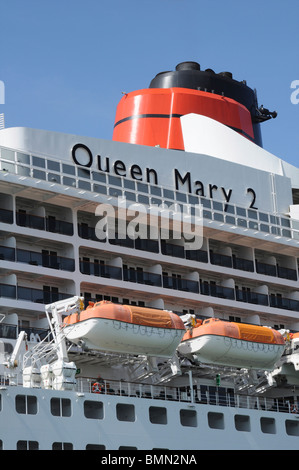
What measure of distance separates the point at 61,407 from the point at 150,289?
879 centimetres

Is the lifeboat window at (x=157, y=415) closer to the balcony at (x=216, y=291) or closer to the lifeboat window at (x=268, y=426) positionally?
the lifeboat window at (x=268, y=426)

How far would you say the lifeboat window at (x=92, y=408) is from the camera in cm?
3238

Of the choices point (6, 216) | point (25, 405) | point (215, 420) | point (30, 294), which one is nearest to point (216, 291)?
point (215, 420)

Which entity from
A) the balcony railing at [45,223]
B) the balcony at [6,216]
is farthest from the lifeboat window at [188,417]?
the balcony at [6,216]

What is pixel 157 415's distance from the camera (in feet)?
112

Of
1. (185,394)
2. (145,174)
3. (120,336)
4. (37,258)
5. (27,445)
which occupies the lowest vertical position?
(27,445)

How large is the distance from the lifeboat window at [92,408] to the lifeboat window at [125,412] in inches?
36.1

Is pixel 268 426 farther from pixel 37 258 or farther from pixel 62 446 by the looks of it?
pixel 37 258

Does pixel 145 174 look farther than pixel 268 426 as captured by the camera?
Yes

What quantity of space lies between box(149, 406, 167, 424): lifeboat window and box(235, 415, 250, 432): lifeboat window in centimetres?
369

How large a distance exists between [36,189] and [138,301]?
21.3 feet

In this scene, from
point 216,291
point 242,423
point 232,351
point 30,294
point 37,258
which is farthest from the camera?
point 216,291
